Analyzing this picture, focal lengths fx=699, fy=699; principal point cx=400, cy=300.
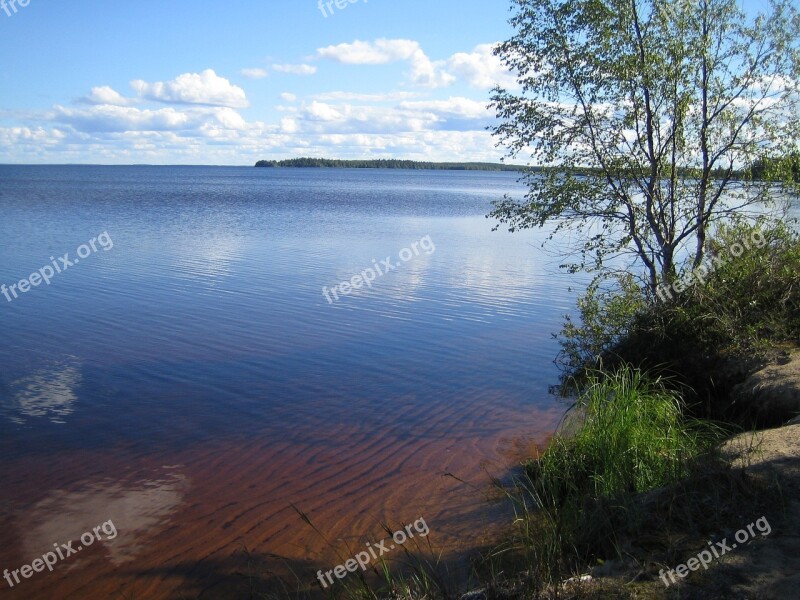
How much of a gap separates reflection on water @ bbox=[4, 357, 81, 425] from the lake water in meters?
0.04

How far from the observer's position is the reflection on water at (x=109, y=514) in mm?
7098

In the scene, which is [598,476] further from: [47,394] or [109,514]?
[47,394]

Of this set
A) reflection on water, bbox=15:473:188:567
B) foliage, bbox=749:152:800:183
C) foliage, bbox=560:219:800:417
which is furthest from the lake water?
foliage, bbox=749:152:800:183

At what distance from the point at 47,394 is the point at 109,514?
14.0 ft

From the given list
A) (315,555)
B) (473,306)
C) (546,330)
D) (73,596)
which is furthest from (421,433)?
(473,306)

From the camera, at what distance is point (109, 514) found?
25.1 ft

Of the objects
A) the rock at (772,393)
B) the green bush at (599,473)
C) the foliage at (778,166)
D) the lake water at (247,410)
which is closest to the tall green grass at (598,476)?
the green bush at (599,473)

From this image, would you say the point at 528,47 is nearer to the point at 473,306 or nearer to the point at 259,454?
the point at 473,306

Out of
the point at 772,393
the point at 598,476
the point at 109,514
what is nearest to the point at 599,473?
the point at 598,476

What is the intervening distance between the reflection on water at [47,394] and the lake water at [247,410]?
0.04m

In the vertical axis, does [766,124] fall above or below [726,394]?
above

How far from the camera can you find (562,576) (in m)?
4.93

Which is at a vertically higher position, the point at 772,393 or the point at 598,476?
the point at 772,393

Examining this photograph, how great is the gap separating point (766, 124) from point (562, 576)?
1072 centimetres
